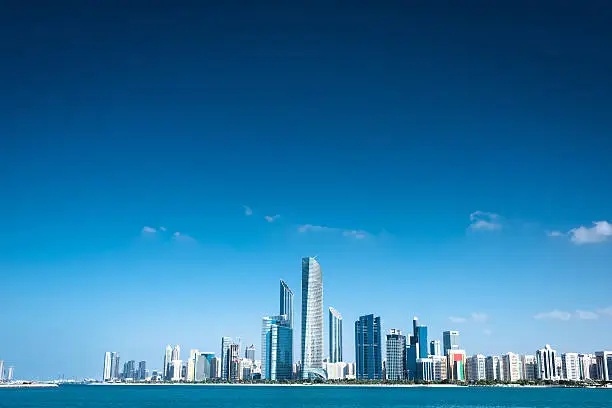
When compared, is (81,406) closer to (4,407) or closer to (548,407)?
(4,407)

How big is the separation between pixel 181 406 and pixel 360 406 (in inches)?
1164

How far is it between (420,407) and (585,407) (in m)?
24.7

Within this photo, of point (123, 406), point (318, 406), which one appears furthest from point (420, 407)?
point (123, 406)

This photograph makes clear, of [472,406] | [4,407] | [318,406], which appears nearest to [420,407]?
[472,406]

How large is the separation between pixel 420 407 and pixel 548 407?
20.4 metres

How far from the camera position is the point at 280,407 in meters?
93.3

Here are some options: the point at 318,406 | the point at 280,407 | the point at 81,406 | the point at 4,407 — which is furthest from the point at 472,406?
the point at 4,407

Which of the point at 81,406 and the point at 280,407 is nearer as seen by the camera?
the point at 280,407

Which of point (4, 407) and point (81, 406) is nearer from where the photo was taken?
point (4, 407)

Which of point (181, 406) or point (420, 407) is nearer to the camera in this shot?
point (420, 407)

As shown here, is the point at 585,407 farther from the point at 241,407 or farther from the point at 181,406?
the point at 181,406

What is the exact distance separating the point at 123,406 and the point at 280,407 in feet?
86.6

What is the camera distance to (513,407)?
93.3 metres

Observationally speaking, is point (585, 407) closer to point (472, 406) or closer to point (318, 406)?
point (472, 406)
